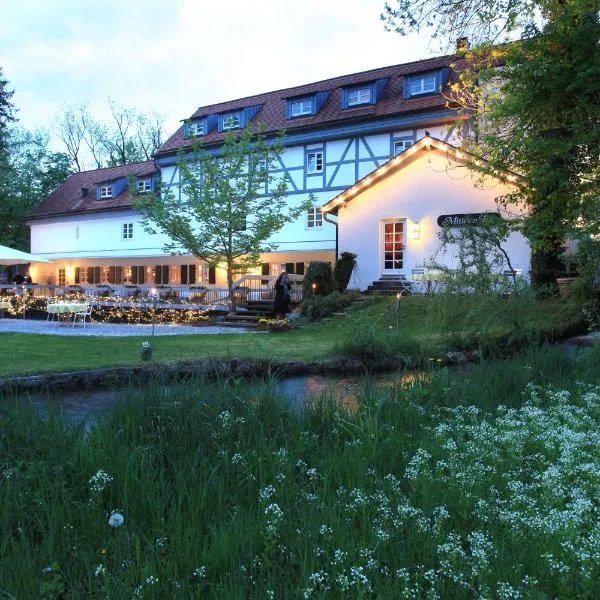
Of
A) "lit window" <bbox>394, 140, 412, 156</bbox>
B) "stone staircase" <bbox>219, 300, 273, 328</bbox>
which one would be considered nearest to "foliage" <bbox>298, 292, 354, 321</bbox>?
"stone staircase" <bbox>219, 300, 273, 328</bbox>

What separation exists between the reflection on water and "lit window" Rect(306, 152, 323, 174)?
19.8 m

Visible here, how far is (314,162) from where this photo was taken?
1098 inches

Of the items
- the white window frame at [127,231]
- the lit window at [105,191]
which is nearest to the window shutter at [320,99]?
the white window frame at [127,231]

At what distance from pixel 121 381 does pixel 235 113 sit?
2658 centimetres

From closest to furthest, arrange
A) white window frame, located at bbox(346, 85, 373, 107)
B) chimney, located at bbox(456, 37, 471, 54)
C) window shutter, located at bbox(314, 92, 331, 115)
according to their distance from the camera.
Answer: chimney, located at bbox(456, 37, 471, 54) → white window frame, located at bbox(346, 85, 373, 107) → window shutter, located at bbox(314, 92, 331, 115)

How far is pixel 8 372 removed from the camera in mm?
7789

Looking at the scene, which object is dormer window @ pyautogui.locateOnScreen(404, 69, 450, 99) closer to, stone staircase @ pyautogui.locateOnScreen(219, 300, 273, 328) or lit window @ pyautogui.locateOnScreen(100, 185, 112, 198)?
stone staircase @ pyautogui.locateOnScreen(219, 300, 273, 328)

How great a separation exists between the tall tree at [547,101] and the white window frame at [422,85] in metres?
11.6

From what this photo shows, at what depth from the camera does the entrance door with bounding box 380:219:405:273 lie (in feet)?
72.1

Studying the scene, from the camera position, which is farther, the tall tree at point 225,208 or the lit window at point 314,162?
the lit window at point 314,162

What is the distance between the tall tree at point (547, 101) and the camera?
10820mm

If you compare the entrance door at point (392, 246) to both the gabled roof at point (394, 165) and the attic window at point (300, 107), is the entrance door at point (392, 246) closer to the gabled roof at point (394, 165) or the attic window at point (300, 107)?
the gabled roof at point (394, 165)

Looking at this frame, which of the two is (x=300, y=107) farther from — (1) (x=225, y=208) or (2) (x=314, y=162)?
(1) (x=225, y=208)

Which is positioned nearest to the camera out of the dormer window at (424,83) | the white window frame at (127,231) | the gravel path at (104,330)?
the gravel path at (104,330)
